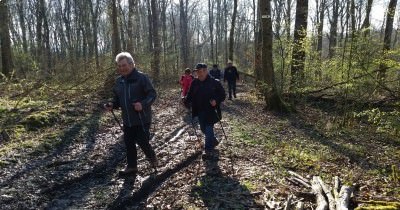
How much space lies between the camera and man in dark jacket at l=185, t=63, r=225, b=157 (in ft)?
26.0

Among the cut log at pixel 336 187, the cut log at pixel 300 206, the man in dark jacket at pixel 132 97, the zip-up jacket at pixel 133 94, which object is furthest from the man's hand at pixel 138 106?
the cut log at pixel 336 187

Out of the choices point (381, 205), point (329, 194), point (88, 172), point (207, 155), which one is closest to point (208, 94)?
point (207, 155)

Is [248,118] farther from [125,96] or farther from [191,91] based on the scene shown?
[125,96]

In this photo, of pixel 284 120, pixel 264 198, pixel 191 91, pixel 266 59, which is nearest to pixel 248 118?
pixel 284 120

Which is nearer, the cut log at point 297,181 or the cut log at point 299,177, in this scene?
the cut log at point 297,181

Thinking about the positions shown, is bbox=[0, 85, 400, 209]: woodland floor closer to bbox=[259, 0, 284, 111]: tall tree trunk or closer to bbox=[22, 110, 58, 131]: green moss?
bbox=[22, 110, 58, 131]: green moss

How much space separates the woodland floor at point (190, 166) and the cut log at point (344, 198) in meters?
0.14

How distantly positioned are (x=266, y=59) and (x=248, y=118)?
100 inches

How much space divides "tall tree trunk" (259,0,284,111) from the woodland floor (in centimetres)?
235

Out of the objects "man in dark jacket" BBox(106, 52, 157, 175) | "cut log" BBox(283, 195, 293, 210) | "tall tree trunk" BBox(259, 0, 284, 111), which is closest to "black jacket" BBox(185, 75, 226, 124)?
"man in dark jacket" BBox(106, 52, 157, 175)

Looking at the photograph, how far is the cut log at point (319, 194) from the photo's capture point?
200 inches

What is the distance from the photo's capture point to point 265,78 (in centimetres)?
1463

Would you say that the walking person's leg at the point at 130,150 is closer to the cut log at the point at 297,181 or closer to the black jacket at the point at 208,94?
the black jacket at the point at 208,94

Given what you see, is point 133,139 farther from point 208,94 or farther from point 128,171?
point 208,94
